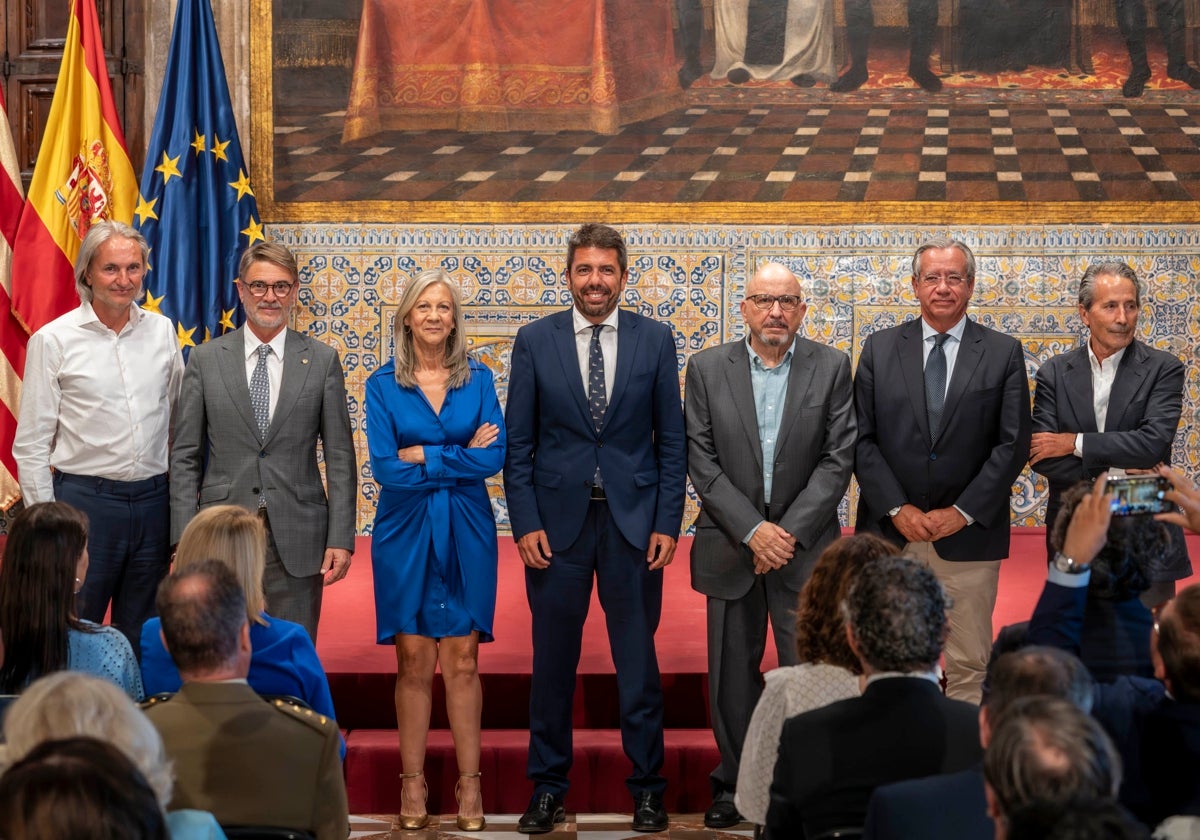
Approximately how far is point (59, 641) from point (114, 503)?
53.8 inches

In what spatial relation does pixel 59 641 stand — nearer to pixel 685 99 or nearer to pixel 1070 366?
pixel 1070 366

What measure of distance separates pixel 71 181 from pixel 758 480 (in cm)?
394

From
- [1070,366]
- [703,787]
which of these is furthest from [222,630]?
[1070,366]

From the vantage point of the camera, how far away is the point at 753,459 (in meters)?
4.56

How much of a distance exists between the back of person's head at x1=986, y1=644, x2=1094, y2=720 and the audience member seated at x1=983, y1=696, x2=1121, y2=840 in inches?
16.2

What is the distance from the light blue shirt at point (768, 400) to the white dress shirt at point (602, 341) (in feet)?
1.53

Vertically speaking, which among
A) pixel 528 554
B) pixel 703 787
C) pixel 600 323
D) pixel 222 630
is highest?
pixel 600 323

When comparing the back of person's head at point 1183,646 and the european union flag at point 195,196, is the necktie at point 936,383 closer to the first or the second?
the back of person's head at point 1183,646

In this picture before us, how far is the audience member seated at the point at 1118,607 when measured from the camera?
303 cm

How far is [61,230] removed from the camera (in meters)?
6.43

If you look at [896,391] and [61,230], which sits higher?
[61,230]

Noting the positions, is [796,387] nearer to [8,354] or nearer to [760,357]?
[760,357]

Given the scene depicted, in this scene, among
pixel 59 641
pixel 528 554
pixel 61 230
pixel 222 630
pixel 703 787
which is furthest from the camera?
pixel 61 230

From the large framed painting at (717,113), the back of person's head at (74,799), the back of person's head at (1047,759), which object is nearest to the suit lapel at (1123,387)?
the large framed painting at (717,113)
